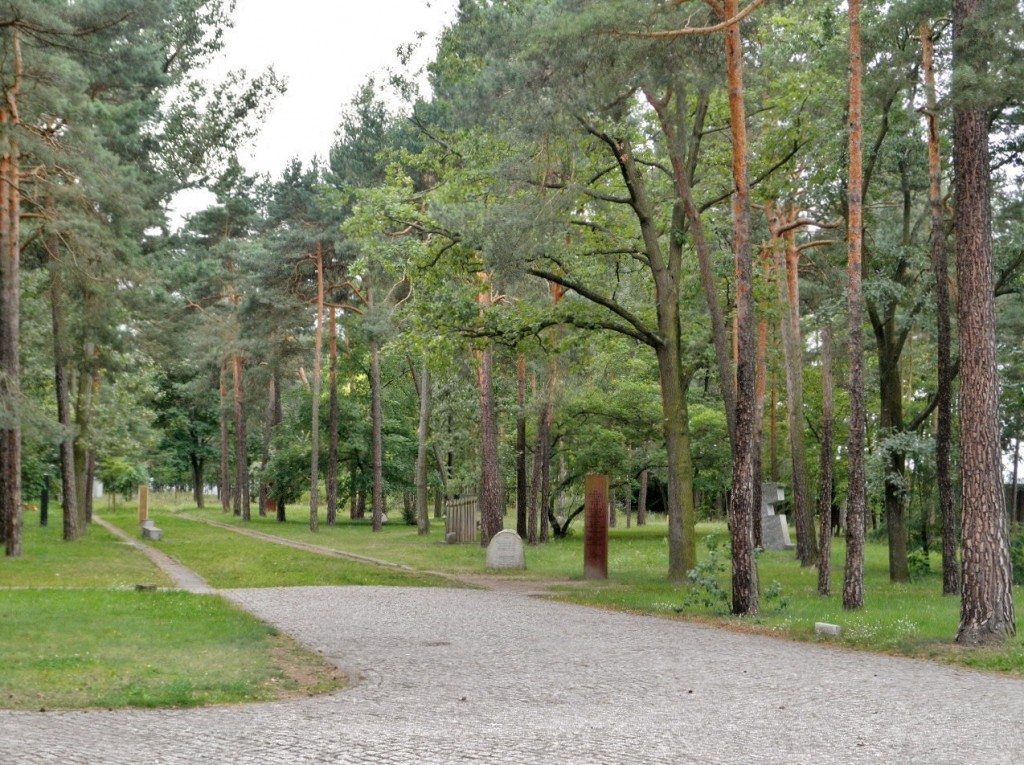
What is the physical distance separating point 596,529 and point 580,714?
1459cm

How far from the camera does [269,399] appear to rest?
58.8 metres

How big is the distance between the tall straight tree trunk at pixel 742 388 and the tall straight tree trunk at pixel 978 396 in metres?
2.97

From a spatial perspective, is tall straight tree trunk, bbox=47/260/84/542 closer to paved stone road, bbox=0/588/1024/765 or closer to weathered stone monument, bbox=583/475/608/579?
weathered stone monument, bbox=583/475/608/579

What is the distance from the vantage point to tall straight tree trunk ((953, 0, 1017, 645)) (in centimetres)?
1251

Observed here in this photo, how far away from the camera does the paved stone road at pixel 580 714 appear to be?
23.0 feet

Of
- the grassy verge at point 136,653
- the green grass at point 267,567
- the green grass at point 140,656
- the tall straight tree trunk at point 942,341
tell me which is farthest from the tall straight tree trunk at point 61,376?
the tall straight tree trunk at point 942,341

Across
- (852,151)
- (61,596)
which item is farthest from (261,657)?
(852,151)

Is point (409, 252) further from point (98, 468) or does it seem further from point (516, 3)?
point (98, 468)

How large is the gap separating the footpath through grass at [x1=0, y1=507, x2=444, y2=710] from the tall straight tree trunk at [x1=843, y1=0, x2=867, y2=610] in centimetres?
742

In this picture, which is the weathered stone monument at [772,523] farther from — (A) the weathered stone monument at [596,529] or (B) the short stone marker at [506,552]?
(A) the weathered stone monument at [596,529]

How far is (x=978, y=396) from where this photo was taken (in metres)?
12.9

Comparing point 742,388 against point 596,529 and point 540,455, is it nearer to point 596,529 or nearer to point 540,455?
point 596,529

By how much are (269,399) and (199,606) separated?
43.9 metres

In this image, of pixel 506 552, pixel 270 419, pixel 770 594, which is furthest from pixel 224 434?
pixel 770 594
